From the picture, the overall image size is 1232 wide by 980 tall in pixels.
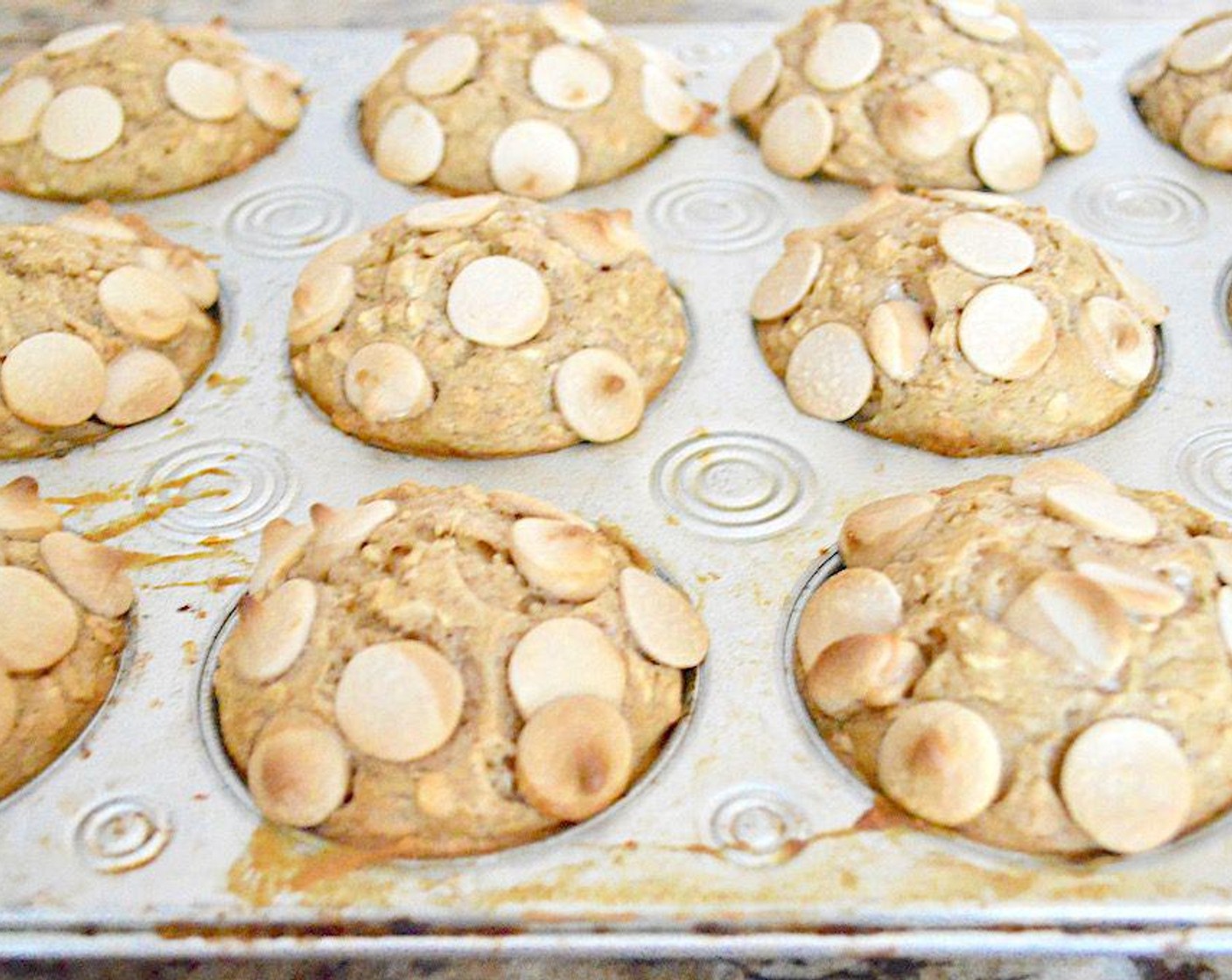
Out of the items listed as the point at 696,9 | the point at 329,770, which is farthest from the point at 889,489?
the point at 696,9

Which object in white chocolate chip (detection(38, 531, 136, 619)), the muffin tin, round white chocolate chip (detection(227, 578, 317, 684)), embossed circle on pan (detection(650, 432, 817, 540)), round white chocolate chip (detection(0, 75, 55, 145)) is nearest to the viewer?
the muffin tin

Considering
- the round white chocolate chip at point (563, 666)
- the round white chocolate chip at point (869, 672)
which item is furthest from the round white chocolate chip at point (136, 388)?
the round white chocolate chip at point (869, 672)

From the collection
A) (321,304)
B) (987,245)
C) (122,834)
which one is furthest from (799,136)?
(122,834)

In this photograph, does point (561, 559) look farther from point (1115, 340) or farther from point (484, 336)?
point (1115, 340)

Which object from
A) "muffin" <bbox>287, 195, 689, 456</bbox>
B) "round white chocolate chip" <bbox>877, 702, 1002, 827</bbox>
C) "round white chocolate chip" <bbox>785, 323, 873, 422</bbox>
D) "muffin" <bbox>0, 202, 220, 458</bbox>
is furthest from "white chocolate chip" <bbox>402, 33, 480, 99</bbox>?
"round white chocolate chip" <bbox>877, 702, 1002, 827</bbox>

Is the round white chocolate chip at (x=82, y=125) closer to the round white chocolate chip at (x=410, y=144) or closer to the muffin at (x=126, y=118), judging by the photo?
the muffin at (x=126, y=118)

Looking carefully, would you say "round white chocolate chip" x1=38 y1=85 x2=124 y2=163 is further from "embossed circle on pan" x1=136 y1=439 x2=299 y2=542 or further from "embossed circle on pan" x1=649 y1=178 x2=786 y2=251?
"embossed circle on pan" x1=649 y1=178 x2=786 y2=251
